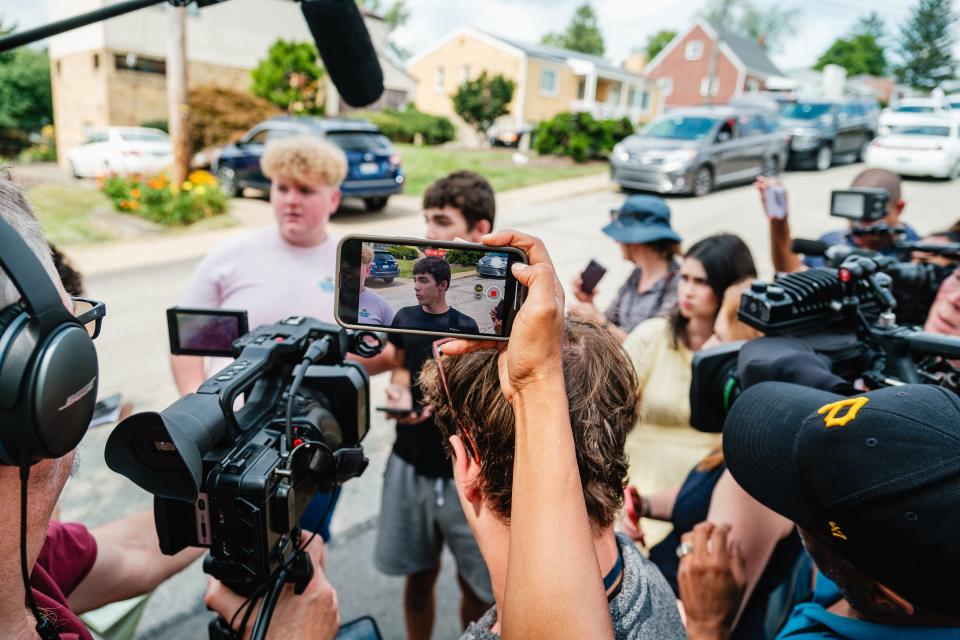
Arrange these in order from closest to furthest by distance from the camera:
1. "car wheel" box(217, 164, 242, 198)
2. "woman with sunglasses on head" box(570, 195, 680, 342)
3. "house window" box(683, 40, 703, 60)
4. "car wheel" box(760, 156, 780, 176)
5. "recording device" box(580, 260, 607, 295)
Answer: "recording device" box(580, 260, 607, 295), "woman with sunglasses on head" box(570, 195, 680, 342), "car wheel" box(217, 164, 242, 198), "car wheel" box(760, 156, 780, 176), "house window" box(683, 40, 703, 60)

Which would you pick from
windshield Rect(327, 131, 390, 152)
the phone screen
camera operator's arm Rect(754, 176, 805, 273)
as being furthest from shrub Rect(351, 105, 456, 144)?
the phone screen

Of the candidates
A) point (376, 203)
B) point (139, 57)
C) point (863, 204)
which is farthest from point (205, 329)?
point (139, 57)

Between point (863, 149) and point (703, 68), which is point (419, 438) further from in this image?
point (703, 68)

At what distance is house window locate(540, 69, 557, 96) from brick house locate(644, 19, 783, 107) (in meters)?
14.6

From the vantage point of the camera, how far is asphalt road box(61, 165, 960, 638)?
300 centimetres

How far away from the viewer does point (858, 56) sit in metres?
64.1

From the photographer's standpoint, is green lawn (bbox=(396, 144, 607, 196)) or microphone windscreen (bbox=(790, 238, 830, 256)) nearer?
microphone windscreen (bbox=(790, 238, 830, 256))

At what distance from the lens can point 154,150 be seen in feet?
60.7

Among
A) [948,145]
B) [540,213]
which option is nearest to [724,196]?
[540,213]

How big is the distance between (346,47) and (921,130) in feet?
63.3

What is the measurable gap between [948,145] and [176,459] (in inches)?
778

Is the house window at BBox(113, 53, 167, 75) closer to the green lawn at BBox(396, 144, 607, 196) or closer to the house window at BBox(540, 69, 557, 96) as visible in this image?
the green lawn at BBox(396, 144, 607, 196)

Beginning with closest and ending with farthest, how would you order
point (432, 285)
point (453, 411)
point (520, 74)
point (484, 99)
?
point (432, 285), point (453, 411), point (484, 99), point (520, 74)

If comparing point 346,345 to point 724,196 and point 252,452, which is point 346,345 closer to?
point 252,452
